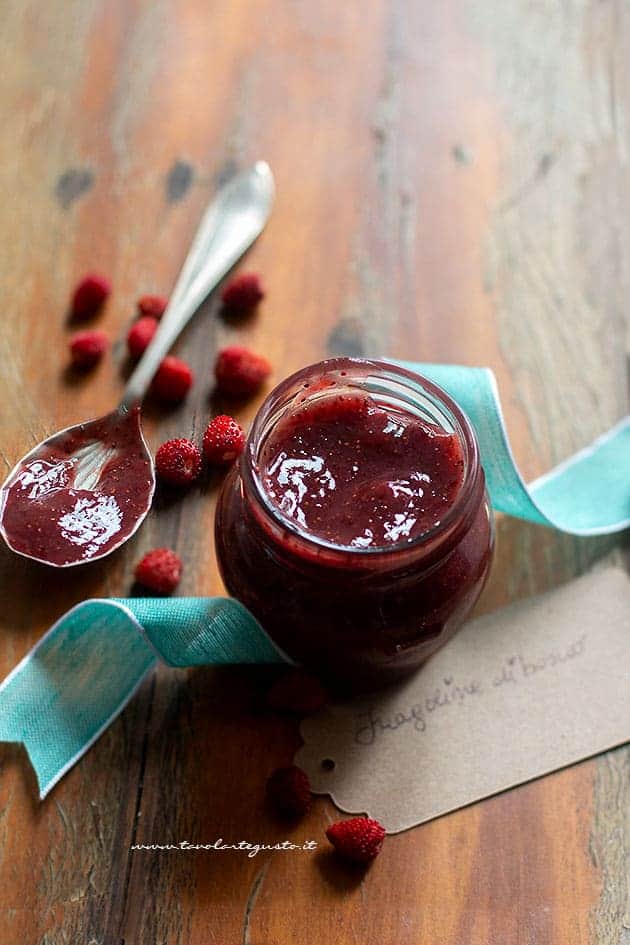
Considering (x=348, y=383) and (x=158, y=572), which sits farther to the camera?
(x=158, y=572)

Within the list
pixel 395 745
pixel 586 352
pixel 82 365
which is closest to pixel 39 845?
pixel 395 745

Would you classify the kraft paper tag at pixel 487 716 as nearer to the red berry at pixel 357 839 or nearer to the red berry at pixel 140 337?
the red berry at pixel 357 839

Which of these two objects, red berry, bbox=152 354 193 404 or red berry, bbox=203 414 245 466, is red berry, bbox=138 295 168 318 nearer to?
red berry, bbox=152 354 193 404

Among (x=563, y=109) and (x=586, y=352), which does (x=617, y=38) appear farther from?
(x=586, y=352)

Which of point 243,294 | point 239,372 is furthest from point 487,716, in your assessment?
point 243,294

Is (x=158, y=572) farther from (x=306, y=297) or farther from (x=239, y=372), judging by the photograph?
(x=306, y=297)

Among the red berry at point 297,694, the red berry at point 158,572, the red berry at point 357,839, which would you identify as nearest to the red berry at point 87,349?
the red berry at point 158,572

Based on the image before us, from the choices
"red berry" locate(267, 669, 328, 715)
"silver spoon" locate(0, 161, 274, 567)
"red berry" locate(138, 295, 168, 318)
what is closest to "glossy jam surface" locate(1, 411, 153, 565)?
"silver spoon" locate(0, 161, 274, 567)
